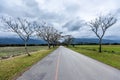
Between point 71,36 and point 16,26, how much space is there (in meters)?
136

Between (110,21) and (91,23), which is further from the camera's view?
(91,23)

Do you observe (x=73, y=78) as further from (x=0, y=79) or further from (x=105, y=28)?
(x=105, y=28)

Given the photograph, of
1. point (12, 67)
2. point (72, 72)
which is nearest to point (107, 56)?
point (12, 67)

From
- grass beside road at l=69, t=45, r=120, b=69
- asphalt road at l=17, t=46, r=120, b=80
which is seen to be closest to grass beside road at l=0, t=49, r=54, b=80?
asphalt road at l=17, t=46, r=120, b=80

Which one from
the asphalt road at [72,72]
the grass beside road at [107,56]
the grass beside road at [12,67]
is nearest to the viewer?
the asphalt road at [72,72]

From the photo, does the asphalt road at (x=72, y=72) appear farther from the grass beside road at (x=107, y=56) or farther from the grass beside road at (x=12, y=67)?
the grass beside road at (x=107, y=56)

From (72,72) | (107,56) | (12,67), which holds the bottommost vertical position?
(12,67)

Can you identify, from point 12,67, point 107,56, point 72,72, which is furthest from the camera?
point 107,56

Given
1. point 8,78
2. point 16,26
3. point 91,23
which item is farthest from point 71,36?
point 8,78

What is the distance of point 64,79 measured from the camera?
11.0m

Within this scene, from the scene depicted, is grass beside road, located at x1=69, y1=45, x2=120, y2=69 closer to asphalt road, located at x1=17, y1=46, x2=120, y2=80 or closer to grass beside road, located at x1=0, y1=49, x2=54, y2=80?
asphalt road, located at x1=17, y1=46, x2=120, y2=80

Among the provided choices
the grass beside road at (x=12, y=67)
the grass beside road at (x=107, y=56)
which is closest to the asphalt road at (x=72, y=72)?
the grass beside road at (x=12, y=67)

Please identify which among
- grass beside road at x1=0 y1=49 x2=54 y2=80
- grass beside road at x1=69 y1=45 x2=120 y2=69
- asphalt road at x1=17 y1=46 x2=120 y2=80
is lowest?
grass beside road at x1=0 y1=49 x2=54 y2=80

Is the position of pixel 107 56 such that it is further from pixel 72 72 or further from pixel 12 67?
pixel 72 72
